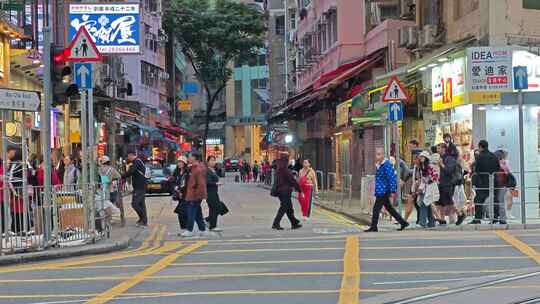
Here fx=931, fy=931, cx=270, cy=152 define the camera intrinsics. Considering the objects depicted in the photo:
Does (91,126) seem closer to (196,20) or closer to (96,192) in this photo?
(96,192)

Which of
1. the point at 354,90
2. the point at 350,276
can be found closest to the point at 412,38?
the point at 354,90

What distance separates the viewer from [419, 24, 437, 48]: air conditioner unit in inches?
1051

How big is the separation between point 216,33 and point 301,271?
58.7m

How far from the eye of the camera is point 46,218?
49.6 feet

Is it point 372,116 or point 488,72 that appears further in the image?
point 372,116

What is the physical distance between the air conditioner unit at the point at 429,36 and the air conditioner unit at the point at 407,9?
3446 millimetres

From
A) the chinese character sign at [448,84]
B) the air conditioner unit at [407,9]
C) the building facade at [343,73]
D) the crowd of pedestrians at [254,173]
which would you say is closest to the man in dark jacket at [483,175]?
the chinese character sign at [448,84]

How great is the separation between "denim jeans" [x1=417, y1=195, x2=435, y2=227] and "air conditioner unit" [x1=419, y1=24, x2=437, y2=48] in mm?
9288

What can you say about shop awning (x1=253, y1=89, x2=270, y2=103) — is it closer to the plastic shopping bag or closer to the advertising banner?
the advertising banner

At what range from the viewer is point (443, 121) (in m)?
25.1

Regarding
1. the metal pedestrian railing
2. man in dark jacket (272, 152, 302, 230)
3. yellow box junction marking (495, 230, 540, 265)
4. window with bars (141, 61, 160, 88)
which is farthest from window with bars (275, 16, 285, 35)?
the metal pedestrian railing

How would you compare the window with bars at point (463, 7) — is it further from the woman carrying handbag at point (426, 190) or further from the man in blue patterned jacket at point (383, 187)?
the man in blue patterned jacket at point (383, 187)

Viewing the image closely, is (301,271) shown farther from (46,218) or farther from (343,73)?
(343,73)

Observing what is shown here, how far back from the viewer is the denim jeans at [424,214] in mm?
18502
